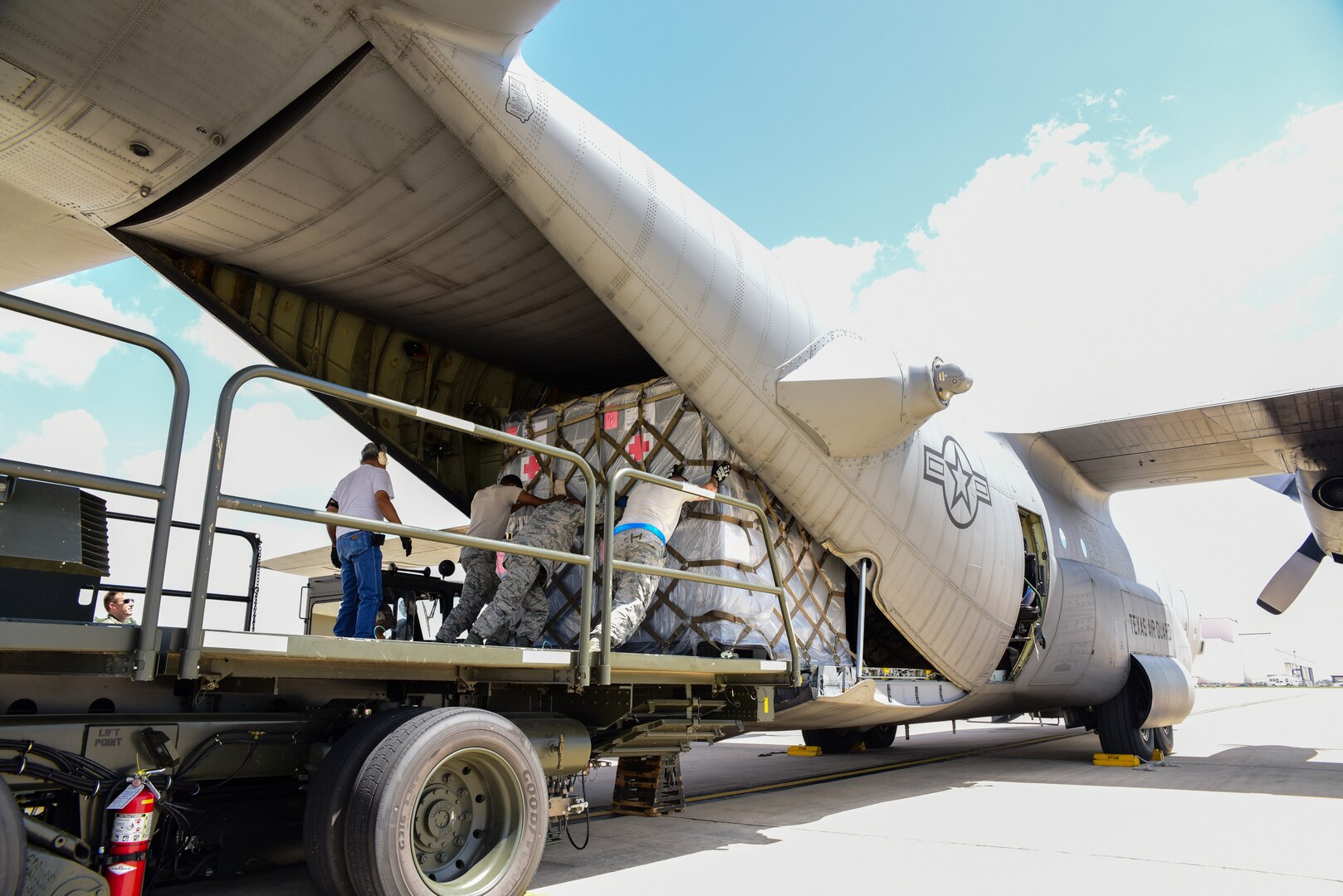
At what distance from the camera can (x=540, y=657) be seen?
Answer: 15.1 ft

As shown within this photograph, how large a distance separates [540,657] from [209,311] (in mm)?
4502

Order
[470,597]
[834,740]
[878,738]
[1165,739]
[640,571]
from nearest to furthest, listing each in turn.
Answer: [640,571] < [470,597] < [1165,739] < [834,740] < [878,738]

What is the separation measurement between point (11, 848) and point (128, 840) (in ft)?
1.81

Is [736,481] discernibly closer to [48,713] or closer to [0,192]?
[48,713]

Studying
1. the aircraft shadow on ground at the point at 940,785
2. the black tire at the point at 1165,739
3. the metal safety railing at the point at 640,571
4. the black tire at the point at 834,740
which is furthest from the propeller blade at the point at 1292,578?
the metal safety railing at the point at 640,571

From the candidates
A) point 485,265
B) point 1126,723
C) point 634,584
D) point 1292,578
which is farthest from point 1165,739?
point 485,265

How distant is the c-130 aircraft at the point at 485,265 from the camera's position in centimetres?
494

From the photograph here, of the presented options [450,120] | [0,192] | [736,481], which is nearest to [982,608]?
[736,481]

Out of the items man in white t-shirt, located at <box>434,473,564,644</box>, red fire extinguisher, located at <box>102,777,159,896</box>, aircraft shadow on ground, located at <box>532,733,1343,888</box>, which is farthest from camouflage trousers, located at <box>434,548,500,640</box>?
red fire extinguisher, located at <box>102,777,159,896</box>

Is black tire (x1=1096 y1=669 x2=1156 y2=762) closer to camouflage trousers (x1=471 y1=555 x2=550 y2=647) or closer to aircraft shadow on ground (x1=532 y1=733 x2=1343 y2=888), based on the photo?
aircraft shadow on ground (x1=532 y1=733 x2=1343 y2=888)

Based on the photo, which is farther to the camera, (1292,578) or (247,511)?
(1292,578)

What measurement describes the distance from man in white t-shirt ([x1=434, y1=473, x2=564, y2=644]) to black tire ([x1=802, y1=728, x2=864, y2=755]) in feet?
25.6

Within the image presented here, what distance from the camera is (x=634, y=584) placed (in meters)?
6.30

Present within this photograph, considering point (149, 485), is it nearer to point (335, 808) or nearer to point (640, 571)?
point (335, 808)
